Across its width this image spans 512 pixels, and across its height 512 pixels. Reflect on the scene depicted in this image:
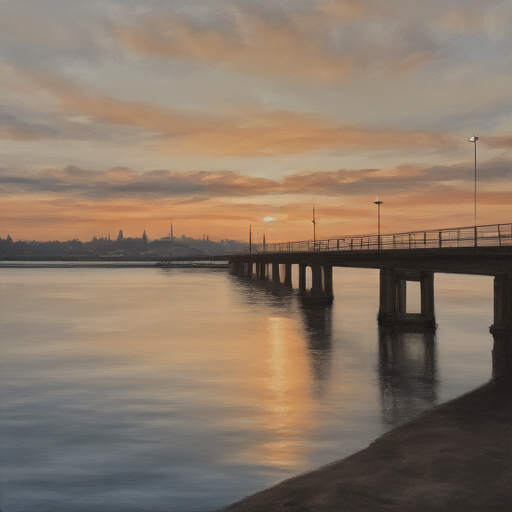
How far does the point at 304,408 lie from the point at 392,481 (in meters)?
11.0

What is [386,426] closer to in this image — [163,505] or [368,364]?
[163,505]

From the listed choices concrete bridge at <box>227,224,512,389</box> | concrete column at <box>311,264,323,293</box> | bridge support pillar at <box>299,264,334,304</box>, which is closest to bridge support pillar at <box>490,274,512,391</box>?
concrete bridge at <box>227,224,512,389</box>

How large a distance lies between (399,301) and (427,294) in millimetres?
2721

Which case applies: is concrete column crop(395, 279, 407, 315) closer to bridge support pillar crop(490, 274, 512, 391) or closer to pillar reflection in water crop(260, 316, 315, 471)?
pillar reflection in water crop(260, 316, 315, 471)

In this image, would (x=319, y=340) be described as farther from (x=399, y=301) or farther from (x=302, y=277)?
(x=302, y=277)

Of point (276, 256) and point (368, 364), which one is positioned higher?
point (276, 256)

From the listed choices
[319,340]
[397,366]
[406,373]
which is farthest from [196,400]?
[319,340]

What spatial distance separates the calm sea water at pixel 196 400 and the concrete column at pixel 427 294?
90.3 inches

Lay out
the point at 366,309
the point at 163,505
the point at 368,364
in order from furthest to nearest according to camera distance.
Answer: the point at 366,309 < the point at 368,364 < the point at 163,505

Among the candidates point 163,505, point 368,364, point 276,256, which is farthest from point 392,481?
point 276,256

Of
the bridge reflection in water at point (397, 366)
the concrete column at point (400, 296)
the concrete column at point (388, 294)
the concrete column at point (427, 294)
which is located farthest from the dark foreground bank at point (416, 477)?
the concrete column at point (400, 296)

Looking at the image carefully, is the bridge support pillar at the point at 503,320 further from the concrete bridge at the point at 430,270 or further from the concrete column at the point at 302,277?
the concrete column at the point at 302,277

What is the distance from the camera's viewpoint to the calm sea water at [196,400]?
55.9 ft

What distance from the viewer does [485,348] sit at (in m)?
44.5
